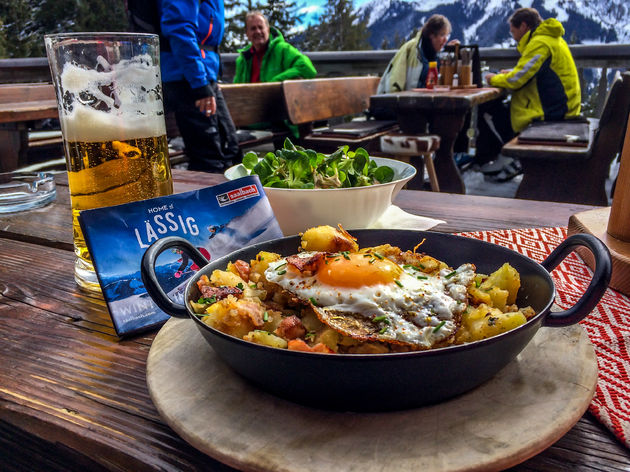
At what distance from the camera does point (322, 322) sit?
0.68 metres

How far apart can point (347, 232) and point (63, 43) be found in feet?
2.09

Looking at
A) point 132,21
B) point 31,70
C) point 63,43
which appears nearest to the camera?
point 63,43

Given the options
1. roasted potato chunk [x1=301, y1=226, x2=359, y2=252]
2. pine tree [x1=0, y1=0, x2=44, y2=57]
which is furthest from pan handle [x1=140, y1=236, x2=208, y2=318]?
pine tree [x1=0, y1=0, x2=44, y2=57]

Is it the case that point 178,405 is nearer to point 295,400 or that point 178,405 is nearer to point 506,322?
point 295,400

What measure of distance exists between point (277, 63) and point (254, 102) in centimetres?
195

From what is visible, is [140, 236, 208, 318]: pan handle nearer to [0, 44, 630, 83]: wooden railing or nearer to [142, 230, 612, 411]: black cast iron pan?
[142, 230, 612, 411]: black cast iron pan

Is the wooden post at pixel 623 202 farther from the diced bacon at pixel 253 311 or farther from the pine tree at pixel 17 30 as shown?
the pine tree at pixel 17 30

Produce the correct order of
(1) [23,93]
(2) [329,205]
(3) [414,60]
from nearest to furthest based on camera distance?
(2) [329,205], (1) [23,93], (3) [414,60]

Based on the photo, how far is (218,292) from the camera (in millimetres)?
753

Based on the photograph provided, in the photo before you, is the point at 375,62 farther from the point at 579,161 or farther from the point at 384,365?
the point at 384,365

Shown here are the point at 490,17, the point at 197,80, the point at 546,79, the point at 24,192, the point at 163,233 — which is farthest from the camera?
the point at 490,17

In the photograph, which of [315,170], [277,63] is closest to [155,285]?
[315,170]

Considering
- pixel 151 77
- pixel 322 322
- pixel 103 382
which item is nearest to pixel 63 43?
pixel 151 77

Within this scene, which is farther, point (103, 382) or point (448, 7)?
point (448, 7)
